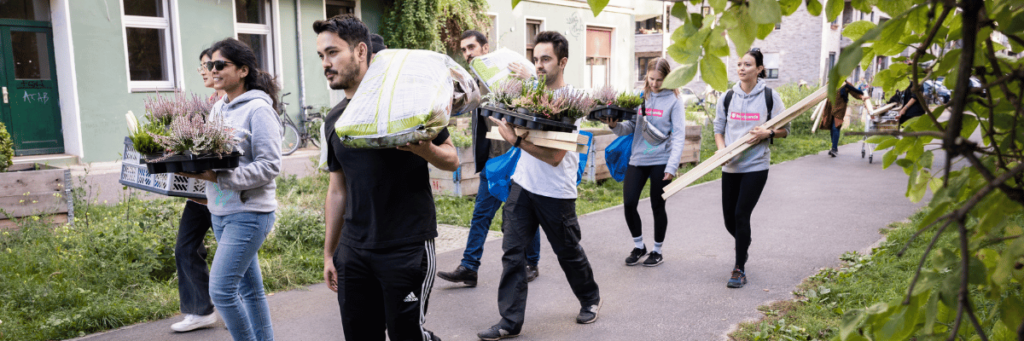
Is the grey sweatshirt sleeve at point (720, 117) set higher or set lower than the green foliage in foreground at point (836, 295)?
higher

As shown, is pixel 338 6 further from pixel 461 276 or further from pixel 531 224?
pixel 531 224

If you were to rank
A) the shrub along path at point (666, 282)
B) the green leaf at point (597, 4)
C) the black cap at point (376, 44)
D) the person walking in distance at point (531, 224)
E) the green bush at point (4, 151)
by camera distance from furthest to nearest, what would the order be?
the green bush at point (4, 151) → the shrub along path at point (666, 282) → the black cap at point (376, 44) → the person walking in distance at point (531, 224) → the green leaf at point (597, 4)

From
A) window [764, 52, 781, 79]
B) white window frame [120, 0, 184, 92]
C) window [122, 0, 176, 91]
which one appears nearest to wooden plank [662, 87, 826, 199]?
white window frame [120, 0, 184, 92]

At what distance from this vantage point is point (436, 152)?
9.47 ft

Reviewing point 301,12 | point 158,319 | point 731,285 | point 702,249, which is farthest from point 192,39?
point 731,285

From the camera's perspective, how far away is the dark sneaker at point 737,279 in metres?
5.57

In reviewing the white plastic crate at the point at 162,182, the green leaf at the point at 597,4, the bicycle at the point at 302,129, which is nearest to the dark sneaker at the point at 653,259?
the white plastic crate at the point at 162,182

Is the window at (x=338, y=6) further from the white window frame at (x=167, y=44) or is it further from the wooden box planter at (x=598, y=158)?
the wooden box planter at (x=598, y=158)

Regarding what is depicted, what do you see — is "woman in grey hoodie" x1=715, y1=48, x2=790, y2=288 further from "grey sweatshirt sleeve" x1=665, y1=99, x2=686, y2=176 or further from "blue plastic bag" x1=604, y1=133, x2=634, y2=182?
"blue plastic bag" x1=604, y1=133, x2=634, y2=182

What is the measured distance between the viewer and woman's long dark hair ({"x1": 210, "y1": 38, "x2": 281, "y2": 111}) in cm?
394

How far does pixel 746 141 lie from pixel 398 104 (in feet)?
11.8

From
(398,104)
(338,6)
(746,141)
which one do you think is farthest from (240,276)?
(338,6)

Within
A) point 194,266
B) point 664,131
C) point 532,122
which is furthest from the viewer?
point 664,131

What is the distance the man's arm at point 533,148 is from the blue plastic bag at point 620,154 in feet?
6.68
